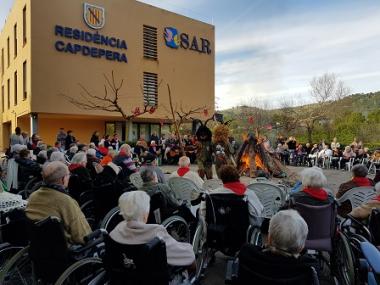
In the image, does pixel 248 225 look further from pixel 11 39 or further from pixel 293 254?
pixel 11 39

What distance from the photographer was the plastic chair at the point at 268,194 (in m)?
4.61

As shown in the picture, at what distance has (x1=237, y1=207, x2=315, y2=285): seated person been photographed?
2.00 m

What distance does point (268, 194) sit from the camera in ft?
15.4

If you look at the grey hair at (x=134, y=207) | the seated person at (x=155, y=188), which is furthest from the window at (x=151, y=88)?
the grey hair at (x=134, y=207)

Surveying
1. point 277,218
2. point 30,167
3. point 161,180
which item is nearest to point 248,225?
point 277,218

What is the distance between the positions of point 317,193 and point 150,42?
20.9m

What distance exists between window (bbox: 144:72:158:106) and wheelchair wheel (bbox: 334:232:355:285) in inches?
782

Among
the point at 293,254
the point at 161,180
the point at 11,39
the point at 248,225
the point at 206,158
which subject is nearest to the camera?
the point at 293,254

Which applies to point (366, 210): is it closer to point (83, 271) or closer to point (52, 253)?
point (83, 271)

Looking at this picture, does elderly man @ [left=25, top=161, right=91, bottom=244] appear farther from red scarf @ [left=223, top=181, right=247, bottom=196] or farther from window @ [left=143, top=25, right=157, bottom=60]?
window @ [left=143, top=25, right=157, bottom=60]

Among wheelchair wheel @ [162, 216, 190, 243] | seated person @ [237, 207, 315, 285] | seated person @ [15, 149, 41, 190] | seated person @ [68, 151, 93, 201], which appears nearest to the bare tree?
seated person @ [15, 149, 41, 190]

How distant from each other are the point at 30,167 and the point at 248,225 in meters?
5.19

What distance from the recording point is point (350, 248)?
315 centimetres

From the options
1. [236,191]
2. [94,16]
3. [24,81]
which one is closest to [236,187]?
[236,191]
